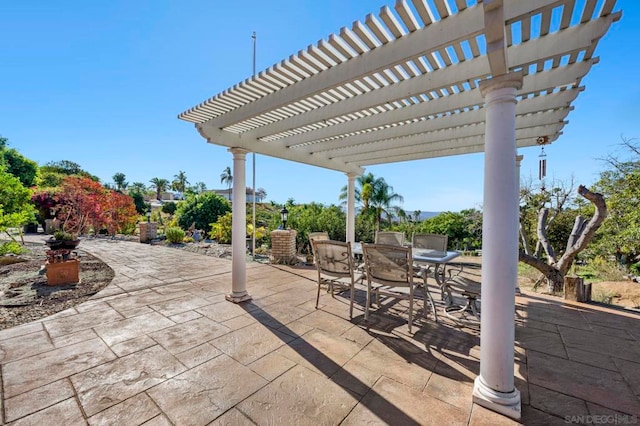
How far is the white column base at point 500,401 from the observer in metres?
1.66

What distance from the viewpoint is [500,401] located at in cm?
170

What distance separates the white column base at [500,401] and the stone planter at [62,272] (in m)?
6.38

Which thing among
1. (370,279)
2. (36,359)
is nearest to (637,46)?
(370,279)

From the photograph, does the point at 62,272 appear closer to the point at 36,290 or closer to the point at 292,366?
the point at 36,290

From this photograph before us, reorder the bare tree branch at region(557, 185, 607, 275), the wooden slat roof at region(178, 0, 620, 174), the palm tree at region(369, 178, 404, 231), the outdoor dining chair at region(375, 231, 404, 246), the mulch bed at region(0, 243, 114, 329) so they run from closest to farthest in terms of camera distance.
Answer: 1. the wooden slat roof at region(178, 0, 620, 174)
2. the mulch bed at region(0, 243, 114, 329)
3. the bare tree branch at region(557, 185, 607, 275)
4. the outdoor dining chair at region(375, 231, 404, 246)
5. the palm tree at region(369, 178, 404, 231)

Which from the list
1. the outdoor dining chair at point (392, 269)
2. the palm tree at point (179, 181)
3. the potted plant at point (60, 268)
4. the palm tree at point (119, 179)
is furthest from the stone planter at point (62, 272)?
the palm tree at point (179, 181)

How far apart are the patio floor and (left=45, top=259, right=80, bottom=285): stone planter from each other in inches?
68.8

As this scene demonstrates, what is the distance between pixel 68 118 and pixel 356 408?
19653 millimetres

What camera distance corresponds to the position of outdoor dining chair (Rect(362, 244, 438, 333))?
2.88 meters

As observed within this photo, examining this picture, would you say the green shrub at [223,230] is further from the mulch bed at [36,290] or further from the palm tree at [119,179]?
the palm tree at [119,179]

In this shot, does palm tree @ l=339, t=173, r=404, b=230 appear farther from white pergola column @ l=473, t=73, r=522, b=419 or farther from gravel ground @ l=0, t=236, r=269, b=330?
white pergola column @ l=473, t=73, r=522, b=419

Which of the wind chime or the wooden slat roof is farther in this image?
the wind chime

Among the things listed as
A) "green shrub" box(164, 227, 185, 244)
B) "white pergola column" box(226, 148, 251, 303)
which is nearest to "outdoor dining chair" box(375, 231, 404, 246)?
"white pergola column" box(226, 148, 251, 303)

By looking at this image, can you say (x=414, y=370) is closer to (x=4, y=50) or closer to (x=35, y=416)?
(x=35, y=416)
